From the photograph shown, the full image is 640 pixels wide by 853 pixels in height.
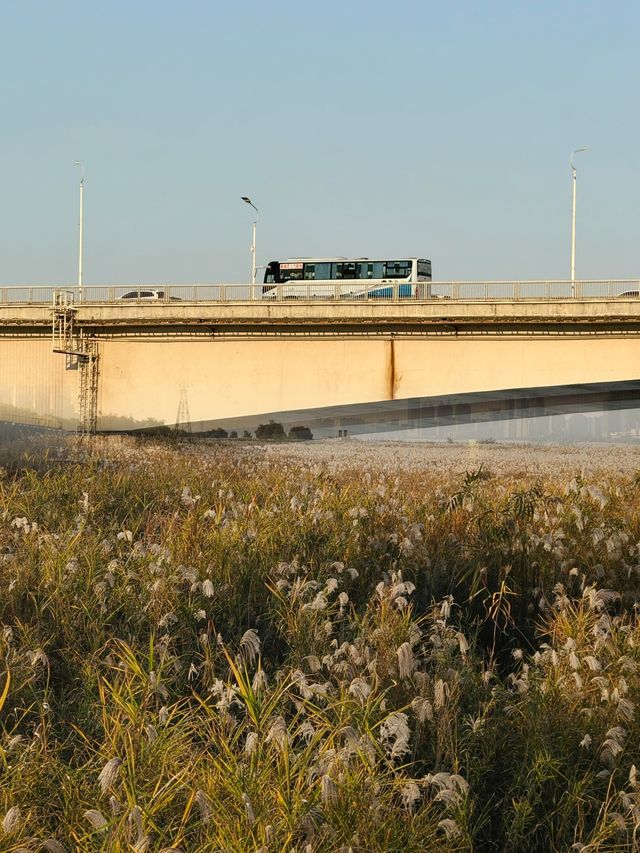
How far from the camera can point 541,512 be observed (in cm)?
1136

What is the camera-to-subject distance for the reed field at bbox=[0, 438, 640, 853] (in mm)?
3984

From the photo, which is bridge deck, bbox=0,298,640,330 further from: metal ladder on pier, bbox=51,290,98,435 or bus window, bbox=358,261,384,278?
bus window, bbox=358,261,384,278

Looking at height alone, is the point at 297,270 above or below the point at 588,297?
above

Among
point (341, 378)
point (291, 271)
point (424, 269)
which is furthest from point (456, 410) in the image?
point (291, 271)

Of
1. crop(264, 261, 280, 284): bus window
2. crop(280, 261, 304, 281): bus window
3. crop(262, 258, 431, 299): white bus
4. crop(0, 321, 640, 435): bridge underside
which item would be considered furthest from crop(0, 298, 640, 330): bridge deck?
Answer: crop(264, 261, 280, 284): bus window

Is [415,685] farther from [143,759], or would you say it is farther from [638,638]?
[638,638]

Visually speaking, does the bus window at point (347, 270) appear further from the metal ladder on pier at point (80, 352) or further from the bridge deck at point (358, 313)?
the metal ladder on pier at point (80, 352)

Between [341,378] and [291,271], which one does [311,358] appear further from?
[291,271]

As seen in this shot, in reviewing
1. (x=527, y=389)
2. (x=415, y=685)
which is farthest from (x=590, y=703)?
(x=527, y=389)

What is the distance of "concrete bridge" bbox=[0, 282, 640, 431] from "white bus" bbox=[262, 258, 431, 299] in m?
5.68

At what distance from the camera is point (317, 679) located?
6.02m

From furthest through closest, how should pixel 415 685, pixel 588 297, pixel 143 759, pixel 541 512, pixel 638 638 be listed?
pixel 588 297 → pixel 541 512 → pixel 638 638 → pixel 415 685 → pixel 143 759

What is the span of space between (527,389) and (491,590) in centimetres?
1815

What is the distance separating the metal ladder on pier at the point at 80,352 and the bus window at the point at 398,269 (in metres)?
11.3
